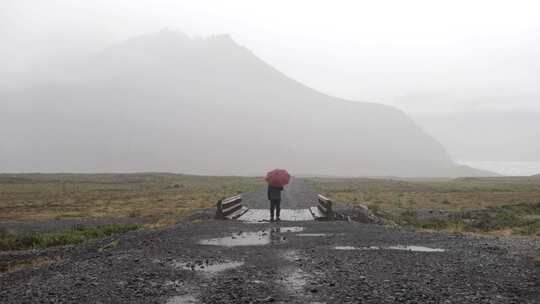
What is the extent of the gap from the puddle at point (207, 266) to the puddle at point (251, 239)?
3.44 metres

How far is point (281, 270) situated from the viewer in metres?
14.1

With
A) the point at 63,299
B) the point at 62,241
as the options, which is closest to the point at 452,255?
the point at 63,299

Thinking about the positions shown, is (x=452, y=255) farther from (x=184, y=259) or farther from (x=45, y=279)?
(x=45, y=279)

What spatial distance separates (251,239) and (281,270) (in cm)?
604

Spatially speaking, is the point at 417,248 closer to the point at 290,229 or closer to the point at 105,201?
the point at 290,229

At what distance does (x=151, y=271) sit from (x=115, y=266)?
134 centimetres

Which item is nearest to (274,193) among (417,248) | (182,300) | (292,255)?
(417,248)

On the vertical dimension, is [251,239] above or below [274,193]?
below

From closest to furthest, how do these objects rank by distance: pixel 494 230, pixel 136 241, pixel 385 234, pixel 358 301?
pixel 358 301, pixel 136 241, pixel 385 234, pixel 494 230

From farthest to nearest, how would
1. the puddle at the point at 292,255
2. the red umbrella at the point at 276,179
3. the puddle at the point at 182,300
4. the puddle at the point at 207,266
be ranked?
the red umbrella at the point at 276,179 → the puddle at the point at 292,255 → the puddle at the point at 207,266 → the puddle at the point at 182,300

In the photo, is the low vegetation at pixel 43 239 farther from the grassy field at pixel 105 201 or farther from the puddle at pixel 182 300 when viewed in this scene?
the puddle at pixel 182 300

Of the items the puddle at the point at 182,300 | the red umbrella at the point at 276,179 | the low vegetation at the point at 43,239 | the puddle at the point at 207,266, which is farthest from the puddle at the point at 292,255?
the low vegetation at the point at 43,239

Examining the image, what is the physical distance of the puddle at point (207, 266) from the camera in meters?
14.4

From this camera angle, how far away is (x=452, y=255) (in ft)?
53.8
